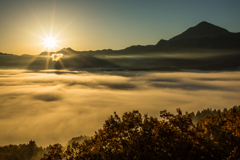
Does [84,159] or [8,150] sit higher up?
[84,159]

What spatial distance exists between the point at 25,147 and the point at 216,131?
15656 cm

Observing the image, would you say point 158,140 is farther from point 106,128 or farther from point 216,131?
point 216,131

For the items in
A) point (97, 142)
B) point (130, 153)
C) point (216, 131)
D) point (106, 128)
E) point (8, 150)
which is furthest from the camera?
point (8, 150)

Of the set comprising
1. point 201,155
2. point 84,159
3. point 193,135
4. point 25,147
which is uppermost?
point 193,135

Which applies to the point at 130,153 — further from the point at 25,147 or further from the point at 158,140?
the point at 25,147

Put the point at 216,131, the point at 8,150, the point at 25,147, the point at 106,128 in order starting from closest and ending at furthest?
the point at 106,128, the point at 216,131, the point at 8,150, the point at 25,147

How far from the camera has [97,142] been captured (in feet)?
96.9

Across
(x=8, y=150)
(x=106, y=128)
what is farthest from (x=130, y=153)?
(x=8, y=150)

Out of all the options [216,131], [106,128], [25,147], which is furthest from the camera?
[25,147]

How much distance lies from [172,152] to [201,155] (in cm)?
357

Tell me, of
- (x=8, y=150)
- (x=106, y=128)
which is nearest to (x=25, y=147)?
(x=8, y=150)

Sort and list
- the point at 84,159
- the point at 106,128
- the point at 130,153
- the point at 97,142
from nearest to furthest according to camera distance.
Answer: the point at 130,153, the point at 84,159, the point at 97,142, the point at 106,128

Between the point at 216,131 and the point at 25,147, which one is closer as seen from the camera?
the point at 216,131

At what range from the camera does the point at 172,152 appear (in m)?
26.2
